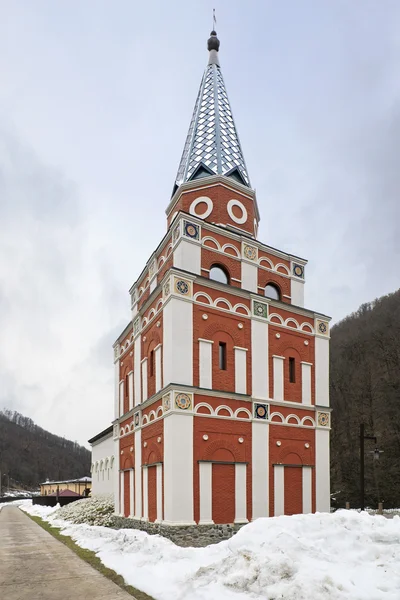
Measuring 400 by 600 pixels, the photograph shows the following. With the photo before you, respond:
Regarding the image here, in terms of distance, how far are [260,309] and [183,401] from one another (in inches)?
211

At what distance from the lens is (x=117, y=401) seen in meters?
27.2

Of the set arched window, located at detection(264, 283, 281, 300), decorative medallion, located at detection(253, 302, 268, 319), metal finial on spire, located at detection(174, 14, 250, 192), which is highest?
metal finial on spire, located at detection(174, 14, 250, 192)

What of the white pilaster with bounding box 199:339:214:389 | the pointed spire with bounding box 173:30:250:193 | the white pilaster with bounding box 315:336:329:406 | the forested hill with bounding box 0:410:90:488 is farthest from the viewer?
the forested hill with bounding box 0:410:90:488

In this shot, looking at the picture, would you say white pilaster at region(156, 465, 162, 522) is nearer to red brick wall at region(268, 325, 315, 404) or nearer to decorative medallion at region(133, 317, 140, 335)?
red brick wall at region(268, 325, 315, 404)

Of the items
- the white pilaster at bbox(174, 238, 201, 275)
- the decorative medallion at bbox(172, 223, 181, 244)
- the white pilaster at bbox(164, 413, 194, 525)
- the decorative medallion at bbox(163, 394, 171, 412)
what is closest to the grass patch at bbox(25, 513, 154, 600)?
the white pilaster at bbox(164, 413, 194, 525)

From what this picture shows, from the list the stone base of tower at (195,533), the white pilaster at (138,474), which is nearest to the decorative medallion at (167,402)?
the stone base of tower at (195,533)

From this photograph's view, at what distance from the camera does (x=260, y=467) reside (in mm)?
19359

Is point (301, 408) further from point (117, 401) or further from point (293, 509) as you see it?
point (117, 401)

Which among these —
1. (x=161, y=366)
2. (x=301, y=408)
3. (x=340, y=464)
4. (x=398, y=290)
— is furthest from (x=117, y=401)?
(x=398, y=290)

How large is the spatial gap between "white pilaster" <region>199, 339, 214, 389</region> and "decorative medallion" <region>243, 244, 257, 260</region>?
185 inches

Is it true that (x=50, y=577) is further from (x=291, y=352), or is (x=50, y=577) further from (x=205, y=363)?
(x=291, y=352)

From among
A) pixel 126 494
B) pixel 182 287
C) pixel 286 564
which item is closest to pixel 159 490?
pixel 126 494

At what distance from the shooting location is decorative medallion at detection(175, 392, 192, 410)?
58.4 feet

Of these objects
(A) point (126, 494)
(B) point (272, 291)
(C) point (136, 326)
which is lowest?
(A) point (126, 494)
